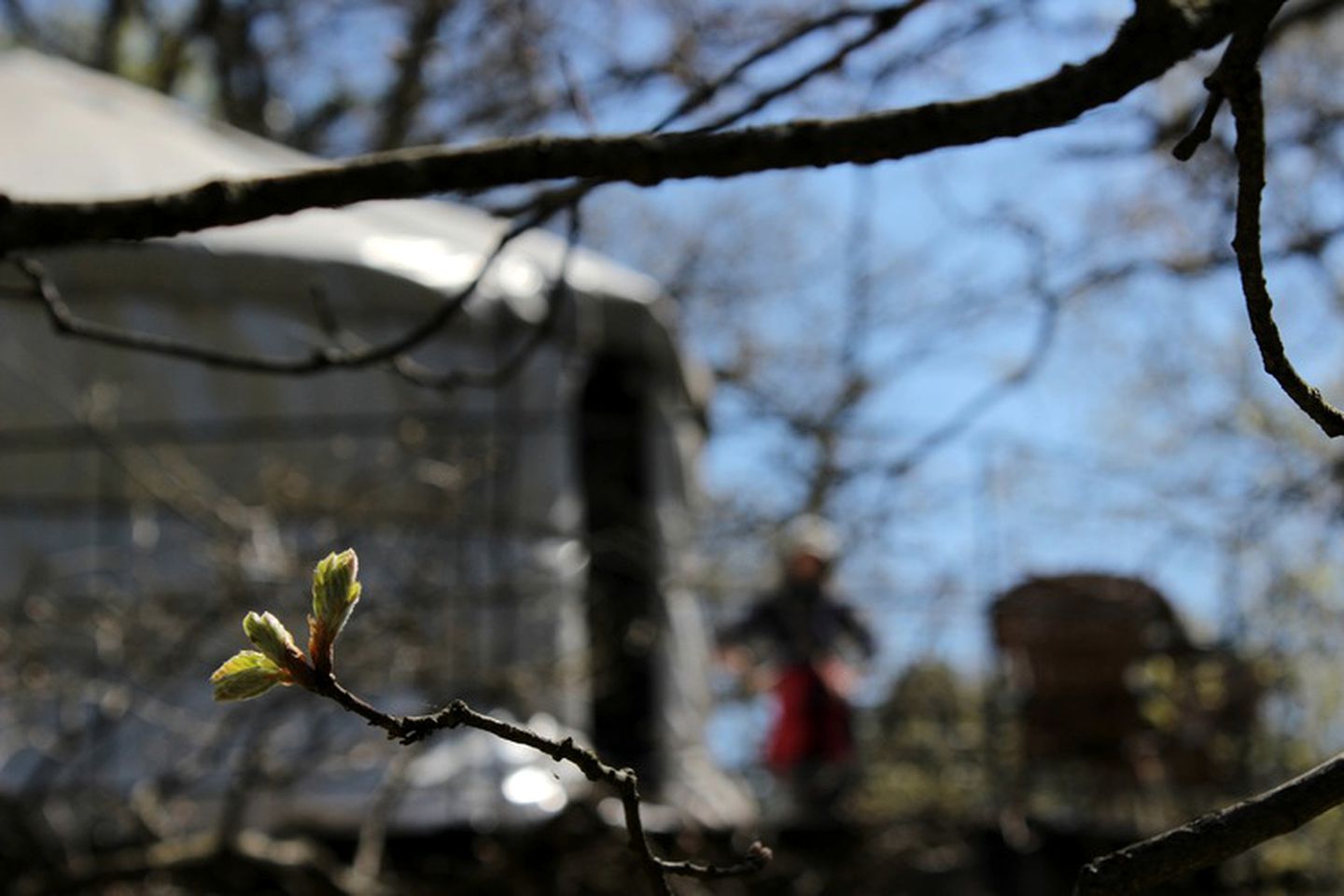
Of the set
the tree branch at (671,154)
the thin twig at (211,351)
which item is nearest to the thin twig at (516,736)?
the tree branch at (671,154)

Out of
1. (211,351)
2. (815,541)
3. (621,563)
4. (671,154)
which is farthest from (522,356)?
(621,563)

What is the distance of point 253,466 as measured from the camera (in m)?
6.98

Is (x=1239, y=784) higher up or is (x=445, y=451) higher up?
(x=445, y=451)

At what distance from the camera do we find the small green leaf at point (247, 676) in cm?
115

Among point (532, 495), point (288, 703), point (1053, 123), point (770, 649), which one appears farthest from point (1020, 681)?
point (1053, 123)

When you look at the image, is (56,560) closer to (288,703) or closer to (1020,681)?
(288,703)

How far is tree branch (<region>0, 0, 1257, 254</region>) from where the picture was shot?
4.99 ft

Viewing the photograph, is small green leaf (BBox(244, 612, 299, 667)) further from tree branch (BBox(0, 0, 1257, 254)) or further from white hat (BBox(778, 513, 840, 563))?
white hat (BBox(778, 513, 840, 563))

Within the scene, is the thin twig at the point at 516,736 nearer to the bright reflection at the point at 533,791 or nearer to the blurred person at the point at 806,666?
the bright reflection at the point at 533,791

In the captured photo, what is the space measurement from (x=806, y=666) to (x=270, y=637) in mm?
5789

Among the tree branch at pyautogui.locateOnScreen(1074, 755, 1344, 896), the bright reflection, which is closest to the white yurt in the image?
the bright reflection

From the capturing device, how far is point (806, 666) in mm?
6867

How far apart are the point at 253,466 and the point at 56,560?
2.22 ft

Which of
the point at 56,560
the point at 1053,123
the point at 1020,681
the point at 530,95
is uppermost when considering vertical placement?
the point at 530,95
